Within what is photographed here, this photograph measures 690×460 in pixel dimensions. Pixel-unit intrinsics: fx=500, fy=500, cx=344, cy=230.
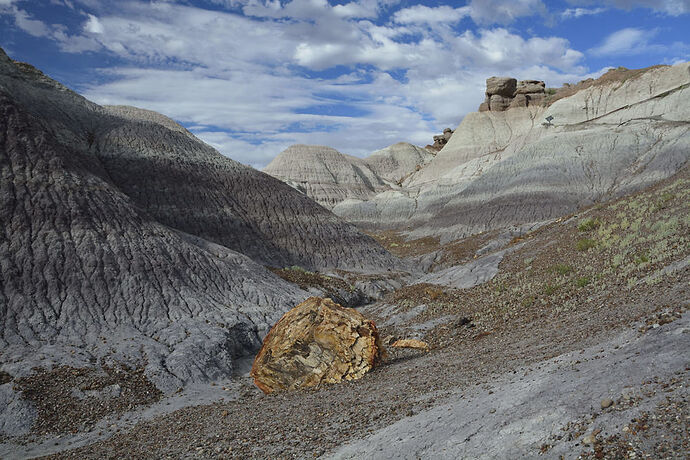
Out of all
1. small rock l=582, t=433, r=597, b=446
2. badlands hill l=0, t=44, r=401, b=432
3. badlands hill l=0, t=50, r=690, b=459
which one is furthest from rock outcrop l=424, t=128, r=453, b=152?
small rock l=582, t=433, r=597, b=446

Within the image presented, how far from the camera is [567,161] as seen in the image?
49.2m

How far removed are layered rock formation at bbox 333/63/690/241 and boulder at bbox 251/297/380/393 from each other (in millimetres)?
36031

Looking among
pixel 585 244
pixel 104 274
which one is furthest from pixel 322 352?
pixel 585 244

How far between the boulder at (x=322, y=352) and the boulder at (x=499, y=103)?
6659cm

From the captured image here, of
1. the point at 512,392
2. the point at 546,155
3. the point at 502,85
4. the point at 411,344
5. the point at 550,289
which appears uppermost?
the point at 502,85

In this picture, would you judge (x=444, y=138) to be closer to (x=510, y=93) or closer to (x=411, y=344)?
(x=510, y=93)

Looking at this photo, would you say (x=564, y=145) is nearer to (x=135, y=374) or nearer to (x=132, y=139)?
(x=132, y=139)

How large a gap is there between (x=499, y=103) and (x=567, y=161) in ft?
81.7

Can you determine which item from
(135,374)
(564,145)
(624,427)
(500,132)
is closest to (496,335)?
(624,427)

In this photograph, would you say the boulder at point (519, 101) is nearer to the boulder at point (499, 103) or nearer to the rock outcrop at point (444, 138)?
the boulder at point (499, 103)

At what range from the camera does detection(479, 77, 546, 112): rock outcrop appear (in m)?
68.8

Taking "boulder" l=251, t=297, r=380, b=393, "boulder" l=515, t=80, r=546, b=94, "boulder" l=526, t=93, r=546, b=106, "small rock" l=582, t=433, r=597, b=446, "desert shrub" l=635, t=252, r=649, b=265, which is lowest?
"boulder" l=251, t=297, r=380, b=393

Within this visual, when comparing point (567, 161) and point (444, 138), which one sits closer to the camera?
point (567, 161)

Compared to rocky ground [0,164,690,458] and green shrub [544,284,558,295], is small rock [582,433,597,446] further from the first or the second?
green shrub [544,284,558,295]
